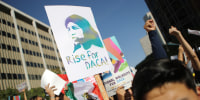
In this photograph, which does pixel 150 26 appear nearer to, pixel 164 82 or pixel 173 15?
pixel 164 82

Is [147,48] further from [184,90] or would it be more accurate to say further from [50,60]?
[184,90]

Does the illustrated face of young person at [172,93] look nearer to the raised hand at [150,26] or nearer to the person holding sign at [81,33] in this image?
the raised hand at [150,26]

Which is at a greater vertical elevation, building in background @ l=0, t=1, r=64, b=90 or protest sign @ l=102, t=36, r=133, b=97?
building in background @ l=0, t=1, r=64, b=90

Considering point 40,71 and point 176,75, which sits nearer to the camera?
point 176,75

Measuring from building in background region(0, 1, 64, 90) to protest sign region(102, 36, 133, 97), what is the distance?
85.6 feet

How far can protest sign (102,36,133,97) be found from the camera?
5.67 m

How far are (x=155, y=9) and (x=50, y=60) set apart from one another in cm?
2922

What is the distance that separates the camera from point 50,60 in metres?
44.4

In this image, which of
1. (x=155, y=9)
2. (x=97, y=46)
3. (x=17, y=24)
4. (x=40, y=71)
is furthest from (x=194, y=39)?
(x=17, y=24)

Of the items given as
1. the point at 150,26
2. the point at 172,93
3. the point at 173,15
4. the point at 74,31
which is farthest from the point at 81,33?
the point at 173,15

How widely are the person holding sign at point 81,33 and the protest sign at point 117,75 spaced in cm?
236

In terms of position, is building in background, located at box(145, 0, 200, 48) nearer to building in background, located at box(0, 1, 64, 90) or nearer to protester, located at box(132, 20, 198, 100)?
protester, located at box(132, 20, 198, 100)

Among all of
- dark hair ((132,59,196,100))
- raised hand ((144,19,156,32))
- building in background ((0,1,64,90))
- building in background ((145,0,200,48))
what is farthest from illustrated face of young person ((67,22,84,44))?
building in background ((0,1,64,90))

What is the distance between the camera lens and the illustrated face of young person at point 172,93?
81 cm
